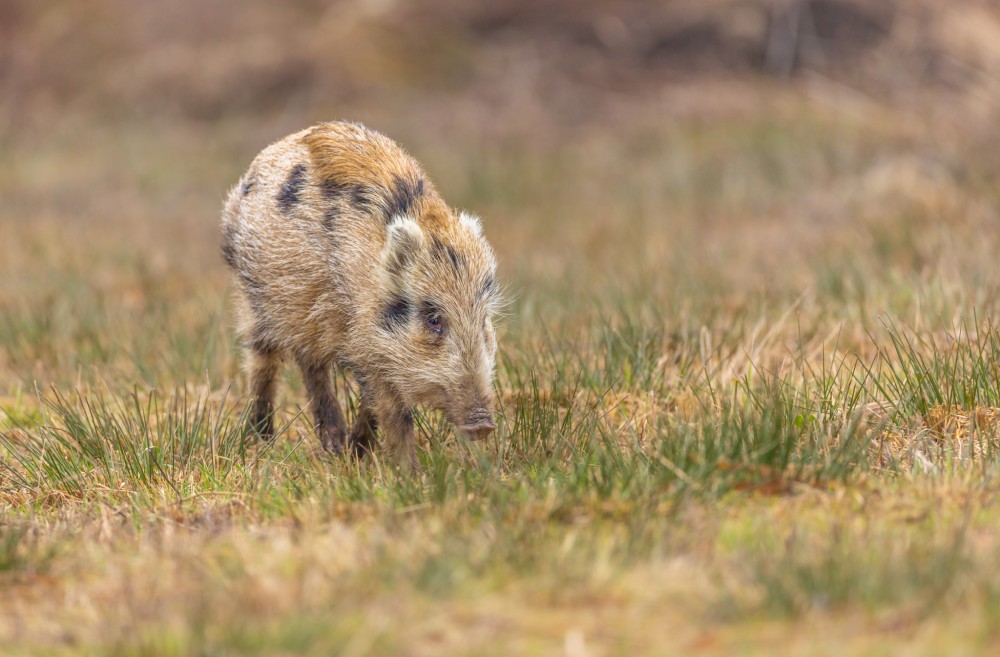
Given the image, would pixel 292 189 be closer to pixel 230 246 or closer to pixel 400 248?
pixel 230 246

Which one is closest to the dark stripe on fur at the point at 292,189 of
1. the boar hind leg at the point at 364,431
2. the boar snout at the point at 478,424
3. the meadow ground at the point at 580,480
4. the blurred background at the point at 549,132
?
the meadow ground at the point at 580,480

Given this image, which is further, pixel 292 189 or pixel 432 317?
pixel 292 189

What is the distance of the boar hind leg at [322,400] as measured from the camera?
233 inches

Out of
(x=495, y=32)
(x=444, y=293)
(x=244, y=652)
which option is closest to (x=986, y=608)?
(x=244, y=652)

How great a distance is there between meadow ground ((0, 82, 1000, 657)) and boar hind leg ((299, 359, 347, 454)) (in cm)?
9

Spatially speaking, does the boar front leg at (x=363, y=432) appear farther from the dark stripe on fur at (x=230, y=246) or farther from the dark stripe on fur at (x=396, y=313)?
the dark stripe on fur at (x=230, y=246)

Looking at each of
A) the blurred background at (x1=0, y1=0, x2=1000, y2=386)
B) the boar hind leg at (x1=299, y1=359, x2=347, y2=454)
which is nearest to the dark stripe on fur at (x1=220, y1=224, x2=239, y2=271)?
the boar hind leg at (x1=299, y1=359, x2=347, y2=454)

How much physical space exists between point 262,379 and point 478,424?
70.0 inches

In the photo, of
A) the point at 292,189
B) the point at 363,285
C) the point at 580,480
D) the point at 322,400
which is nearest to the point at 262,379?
the point at 322,400

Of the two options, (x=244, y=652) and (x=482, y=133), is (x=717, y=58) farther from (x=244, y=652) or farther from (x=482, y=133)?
(x=244, y=652)

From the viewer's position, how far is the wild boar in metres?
5.32

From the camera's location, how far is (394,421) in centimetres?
539

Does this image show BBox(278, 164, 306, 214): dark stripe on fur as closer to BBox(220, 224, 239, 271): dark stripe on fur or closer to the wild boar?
the wild boar

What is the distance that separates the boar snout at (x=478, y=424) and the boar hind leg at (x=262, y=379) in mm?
1558
